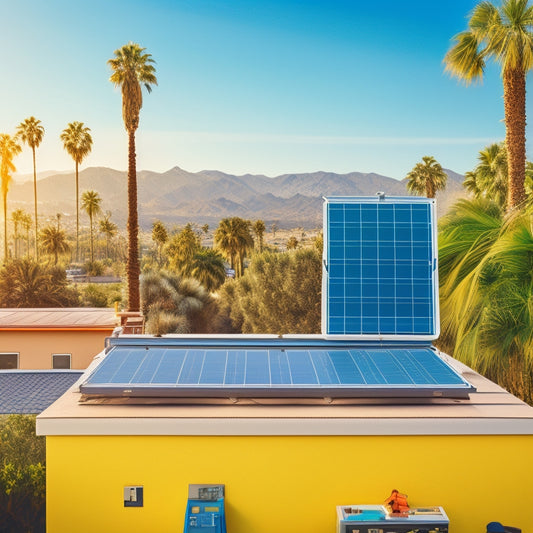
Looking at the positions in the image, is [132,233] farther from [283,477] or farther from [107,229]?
[107,229]

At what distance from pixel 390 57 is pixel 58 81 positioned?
2714 inches

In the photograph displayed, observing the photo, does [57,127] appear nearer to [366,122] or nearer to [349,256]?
[366,122]

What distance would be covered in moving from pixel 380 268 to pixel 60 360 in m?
12.8

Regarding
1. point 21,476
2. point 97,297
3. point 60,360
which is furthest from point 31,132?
point 21,476

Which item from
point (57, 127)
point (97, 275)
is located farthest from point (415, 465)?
point (57, 127)

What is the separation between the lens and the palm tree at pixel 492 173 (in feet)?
132

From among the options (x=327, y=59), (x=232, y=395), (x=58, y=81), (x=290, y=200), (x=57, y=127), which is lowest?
(x=232, y=395)

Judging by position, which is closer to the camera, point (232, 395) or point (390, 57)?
point (232, 395)

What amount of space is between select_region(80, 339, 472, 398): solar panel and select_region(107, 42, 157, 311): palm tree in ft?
102

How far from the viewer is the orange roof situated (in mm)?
17172

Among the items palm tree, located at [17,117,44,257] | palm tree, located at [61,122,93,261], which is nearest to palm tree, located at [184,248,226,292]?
palm tree, located at [61,122,93,261]

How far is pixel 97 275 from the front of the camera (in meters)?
80.8

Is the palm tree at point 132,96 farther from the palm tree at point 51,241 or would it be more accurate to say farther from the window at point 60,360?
the palm tree at point 51,241

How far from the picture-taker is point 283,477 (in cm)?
505
